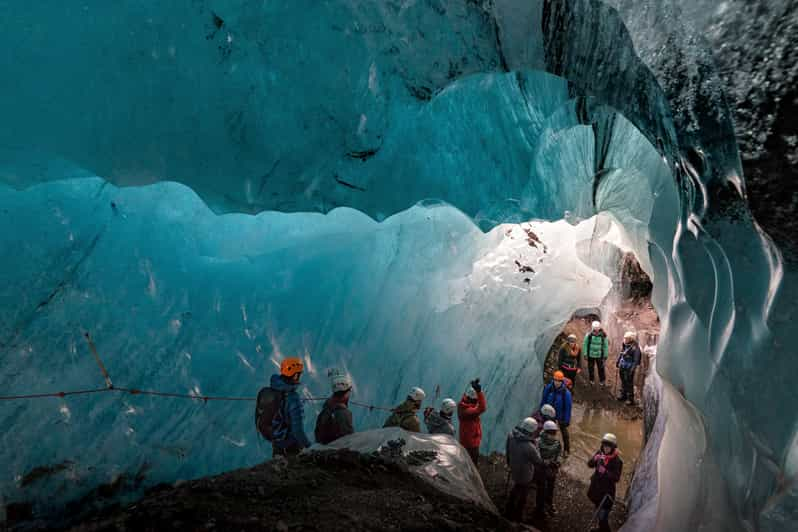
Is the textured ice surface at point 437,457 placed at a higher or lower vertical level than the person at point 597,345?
lower

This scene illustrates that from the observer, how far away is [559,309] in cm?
905

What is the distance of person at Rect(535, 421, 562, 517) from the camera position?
512cm

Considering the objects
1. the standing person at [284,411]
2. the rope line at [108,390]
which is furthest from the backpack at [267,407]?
the rope line at [108,390]

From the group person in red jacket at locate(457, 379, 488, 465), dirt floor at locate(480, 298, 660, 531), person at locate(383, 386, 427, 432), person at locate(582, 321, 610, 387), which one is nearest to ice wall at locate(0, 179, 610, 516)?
dirt floor at locate(480, 298, 660, 531)

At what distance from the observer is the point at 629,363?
369 inches

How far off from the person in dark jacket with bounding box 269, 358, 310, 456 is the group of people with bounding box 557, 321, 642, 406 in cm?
565

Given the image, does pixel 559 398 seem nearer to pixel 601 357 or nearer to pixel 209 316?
pixel 601 357

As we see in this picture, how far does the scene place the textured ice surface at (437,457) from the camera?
3.94 meters

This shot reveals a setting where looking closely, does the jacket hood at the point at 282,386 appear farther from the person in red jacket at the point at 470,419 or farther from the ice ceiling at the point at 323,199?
the person in red jacket at the point at 470,419

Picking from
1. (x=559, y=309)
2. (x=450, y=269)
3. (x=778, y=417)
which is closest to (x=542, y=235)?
(x=559, y=309)

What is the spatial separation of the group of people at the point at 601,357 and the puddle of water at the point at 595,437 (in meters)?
0.52

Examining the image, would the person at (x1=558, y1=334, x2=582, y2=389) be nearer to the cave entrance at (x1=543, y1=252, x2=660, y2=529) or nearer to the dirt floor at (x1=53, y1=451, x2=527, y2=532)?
the cave entrance at (x1=543, y1=252, x2=660, y2=529)

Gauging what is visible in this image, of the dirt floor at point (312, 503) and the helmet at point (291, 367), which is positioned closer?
the dirt floor at point (312, 503)

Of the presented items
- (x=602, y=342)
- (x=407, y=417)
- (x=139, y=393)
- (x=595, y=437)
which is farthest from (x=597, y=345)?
(x=139, y=393)
